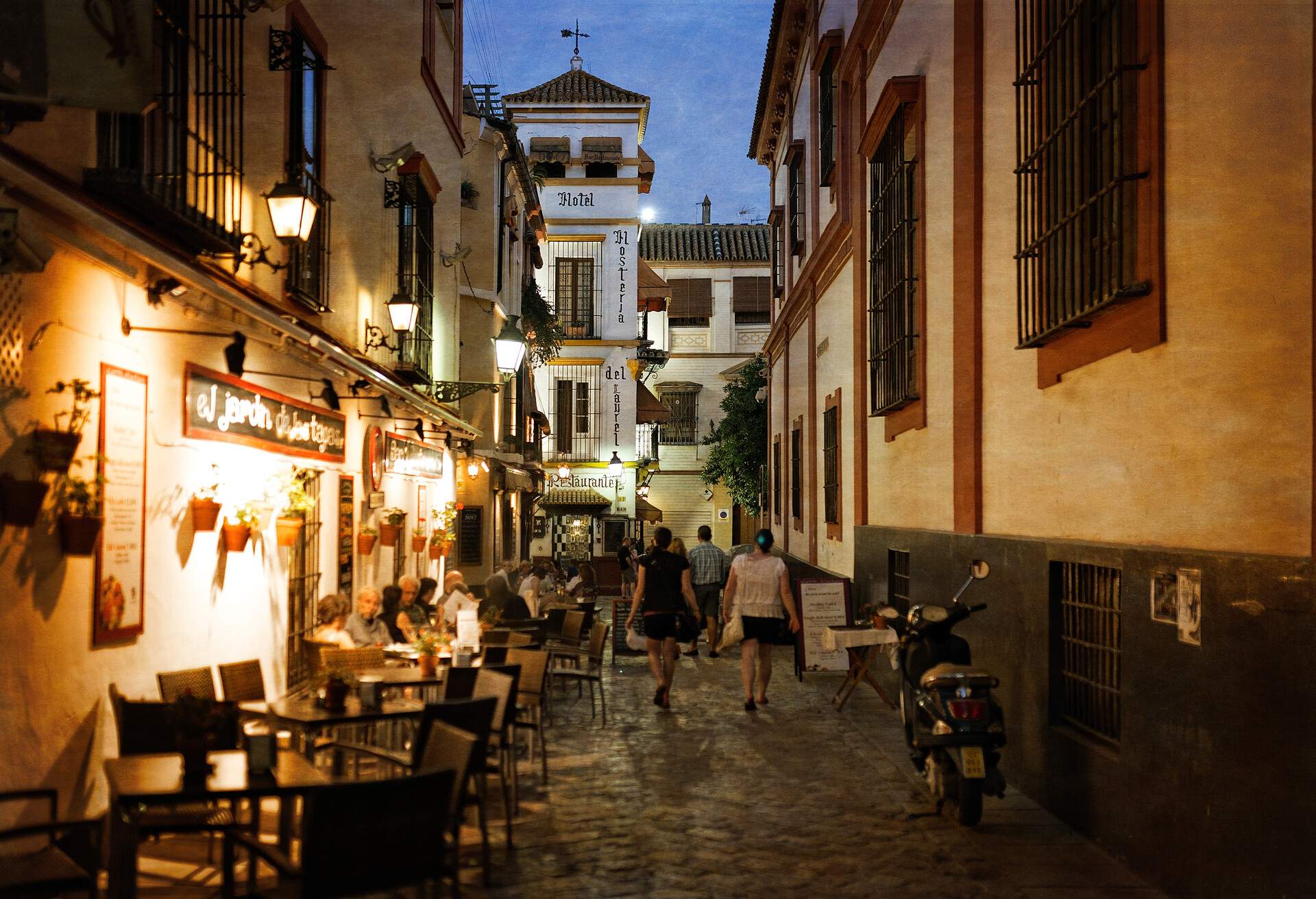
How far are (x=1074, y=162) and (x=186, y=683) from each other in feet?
20.1

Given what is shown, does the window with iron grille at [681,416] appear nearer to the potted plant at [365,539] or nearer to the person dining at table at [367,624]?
the potted plant at [365,539]

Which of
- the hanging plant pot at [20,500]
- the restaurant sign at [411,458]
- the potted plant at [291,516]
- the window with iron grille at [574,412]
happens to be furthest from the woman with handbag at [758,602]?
the window with iron grille at [574,412]

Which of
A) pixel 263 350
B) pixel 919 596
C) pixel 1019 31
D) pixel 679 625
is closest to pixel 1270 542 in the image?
pixel 1019 31

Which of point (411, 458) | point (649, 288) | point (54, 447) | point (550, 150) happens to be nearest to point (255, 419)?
point (54, 447)

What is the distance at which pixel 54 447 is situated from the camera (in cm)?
574

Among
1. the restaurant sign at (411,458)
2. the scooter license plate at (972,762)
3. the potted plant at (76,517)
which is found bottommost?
the scooter license plate at (972,762)

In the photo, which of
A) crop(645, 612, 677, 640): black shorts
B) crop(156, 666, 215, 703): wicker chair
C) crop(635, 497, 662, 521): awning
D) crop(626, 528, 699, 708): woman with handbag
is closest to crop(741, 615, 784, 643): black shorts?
crop(626, 528, 699, 708): woman with handbag

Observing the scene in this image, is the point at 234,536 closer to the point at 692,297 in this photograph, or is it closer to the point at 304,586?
the point at 304,586

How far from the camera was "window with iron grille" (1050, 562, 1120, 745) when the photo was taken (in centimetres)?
720

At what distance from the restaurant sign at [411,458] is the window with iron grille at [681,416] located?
93.9 ft

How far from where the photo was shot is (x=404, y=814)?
4.64 meters

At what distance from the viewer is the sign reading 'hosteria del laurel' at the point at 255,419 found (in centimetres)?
794

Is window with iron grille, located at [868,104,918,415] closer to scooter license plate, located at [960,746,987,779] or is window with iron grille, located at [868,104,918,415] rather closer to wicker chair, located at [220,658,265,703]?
scooter license plate, located at [960,746,987,779]

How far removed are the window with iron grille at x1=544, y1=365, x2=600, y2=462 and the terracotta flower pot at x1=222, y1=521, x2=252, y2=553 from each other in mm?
29516
